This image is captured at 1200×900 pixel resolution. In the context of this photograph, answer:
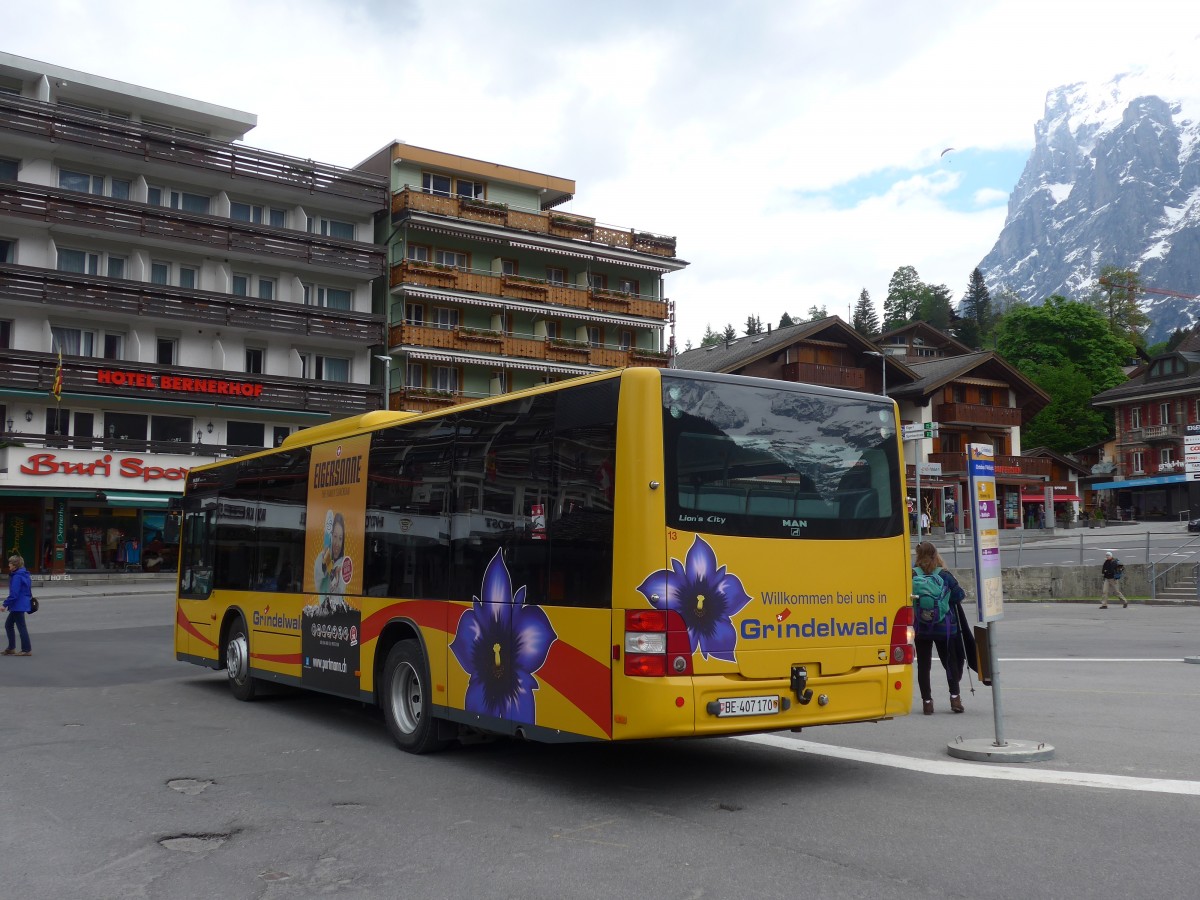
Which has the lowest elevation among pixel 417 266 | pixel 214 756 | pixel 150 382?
pixel 214 756

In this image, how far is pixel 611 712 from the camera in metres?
7.51

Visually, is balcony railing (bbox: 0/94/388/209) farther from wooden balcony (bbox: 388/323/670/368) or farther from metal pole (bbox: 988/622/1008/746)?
metal pole (bbox: 988/622/1008/746)

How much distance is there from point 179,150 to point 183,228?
10.4 ft

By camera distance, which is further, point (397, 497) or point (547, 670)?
point (397, 497)

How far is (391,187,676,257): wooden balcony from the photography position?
2045 inches

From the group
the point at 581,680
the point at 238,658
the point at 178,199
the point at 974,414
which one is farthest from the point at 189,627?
the point at 974,414

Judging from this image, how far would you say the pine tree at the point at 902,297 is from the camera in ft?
468

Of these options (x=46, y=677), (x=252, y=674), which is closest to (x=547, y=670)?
(x=252, y=674)

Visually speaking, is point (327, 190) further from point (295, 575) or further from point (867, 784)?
point (867, 784)

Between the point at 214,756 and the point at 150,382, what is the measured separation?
37357 mm

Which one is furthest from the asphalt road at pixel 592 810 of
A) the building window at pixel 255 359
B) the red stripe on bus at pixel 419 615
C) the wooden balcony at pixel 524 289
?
the wooden balcony at pixel 524 289

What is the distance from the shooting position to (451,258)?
2131 inches

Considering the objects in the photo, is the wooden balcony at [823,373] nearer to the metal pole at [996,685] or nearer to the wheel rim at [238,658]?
the wheel rim at [238,658]

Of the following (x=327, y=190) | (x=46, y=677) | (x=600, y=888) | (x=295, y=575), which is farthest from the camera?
(x=327, y=190)
